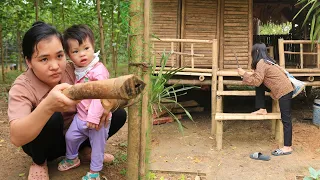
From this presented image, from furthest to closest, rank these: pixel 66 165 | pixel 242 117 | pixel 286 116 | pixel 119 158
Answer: pixel 242 117, pixel 286 116, pixel 119 158, pixel 66 165

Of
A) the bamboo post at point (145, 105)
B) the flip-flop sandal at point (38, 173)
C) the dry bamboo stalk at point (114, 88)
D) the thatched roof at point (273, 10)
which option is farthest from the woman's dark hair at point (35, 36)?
the thatched roof at point (273, 10)

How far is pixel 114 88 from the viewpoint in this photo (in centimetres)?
127

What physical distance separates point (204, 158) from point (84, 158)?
247 cm

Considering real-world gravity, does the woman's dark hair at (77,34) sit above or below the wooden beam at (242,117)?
above

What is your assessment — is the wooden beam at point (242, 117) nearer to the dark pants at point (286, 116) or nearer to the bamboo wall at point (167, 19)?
the dark pants at point (286, 116)

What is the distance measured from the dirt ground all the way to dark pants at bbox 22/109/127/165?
8.8 inches

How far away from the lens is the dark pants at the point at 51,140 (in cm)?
215

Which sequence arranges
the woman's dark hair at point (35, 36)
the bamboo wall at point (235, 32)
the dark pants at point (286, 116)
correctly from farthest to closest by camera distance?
the bamboo wall at point (235, 32) < the dark pants at point (286, 116) < the woman's dark hair at point (35, 36)

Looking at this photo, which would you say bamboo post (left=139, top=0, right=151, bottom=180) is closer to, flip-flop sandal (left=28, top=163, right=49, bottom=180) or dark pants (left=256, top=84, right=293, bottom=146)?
flip-flop sandal (left=28, top=163, right=49, bottom=180)

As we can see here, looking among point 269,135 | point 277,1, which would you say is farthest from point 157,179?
point 277,1

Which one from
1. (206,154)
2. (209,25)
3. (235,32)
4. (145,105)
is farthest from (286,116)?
(145,105)

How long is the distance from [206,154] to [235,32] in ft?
11.4

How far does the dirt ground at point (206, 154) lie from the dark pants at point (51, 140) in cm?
22

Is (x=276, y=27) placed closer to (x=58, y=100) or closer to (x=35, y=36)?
(x=35, y=36)
